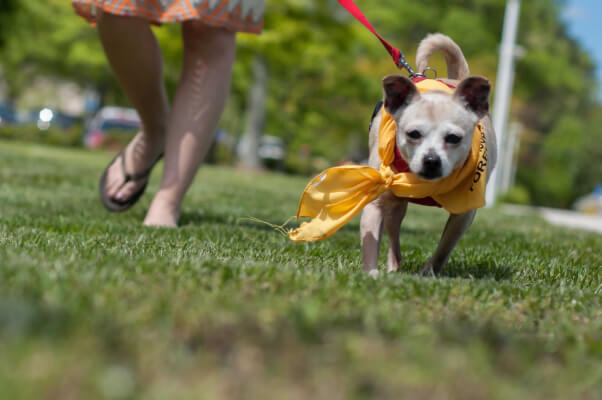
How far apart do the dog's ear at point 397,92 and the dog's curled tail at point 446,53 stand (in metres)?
0.75

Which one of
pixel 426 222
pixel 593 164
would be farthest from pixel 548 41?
pixel 426 222

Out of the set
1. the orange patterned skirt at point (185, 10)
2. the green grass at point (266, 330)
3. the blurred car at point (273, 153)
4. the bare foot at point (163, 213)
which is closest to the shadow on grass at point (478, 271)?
the green grass at point (266, 330)

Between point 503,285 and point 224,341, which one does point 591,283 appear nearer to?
point 503,285

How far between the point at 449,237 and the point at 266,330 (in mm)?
1699

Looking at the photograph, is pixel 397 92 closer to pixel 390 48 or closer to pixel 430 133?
pixel 430 133

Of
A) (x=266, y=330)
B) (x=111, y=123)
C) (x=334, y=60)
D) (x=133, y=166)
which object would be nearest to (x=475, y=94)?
(x=266, y=330)

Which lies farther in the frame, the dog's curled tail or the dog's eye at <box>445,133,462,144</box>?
the dog's curled tail

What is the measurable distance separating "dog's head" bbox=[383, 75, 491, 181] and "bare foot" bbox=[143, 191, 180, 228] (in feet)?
5.33

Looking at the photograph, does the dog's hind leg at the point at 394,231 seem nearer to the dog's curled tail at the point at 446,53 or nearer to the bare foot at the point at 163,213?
the dog's curled tail at the point at 446,53

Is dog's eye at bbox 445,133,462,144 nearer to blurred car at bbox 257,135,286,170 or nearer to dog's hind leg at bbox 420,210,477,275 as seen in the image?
dog's hind leg at bbox 420,210,477,275

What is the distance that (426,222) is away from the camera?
656 centimetres

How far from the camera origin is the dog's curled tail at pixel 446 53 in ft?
11.4

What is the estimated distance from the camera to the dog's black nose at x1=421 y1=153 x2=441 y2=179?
8.69 ft

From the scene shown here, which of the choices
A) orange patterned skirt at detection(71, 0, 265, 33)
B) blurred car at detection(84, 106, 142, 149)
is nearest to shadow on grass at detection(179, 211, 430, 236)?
orange patterned skirt at detection(71, 0, 265, 33)
